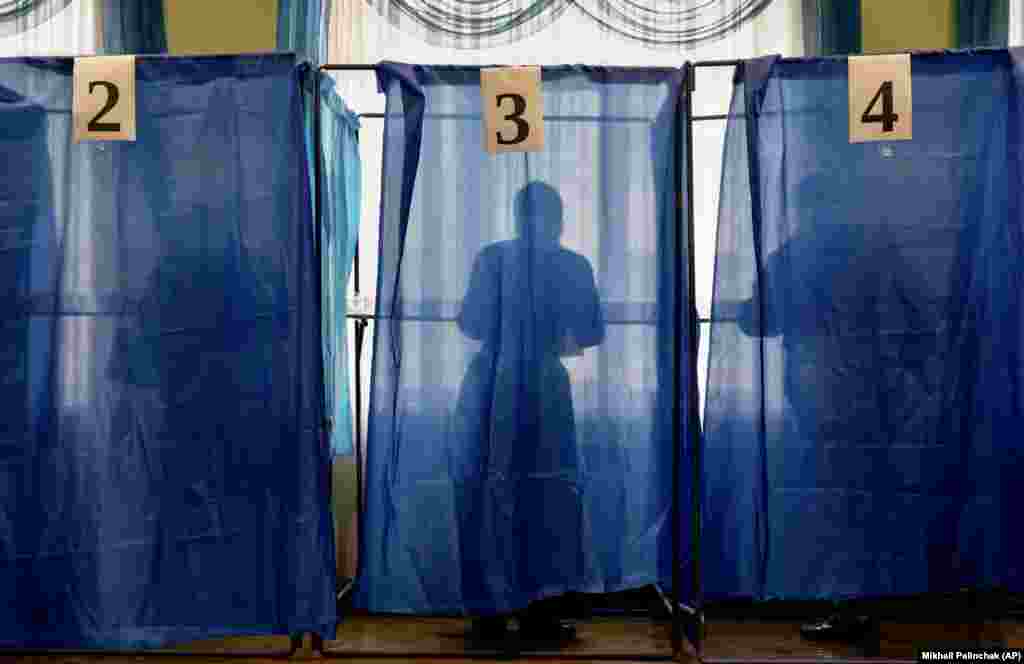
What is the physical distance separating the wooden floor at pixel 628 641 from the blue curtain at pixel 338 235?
0.63 metres

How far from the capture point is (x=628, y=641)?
148 inches

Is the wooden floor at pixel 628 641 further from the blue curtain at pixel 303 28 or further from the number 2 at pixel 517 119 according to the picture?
the blue curtain at pixel 303 28

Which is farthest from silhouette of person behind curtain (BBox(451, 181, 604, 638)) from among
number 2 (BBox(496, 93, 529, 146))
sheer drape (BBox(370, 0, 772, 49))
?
sheer drape (BBox(370, 0, 772, 49))

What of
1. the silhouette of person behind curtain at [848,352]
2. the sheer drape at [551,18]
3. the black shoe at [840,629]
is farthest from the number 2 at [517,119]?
the black shoe at [840,629]

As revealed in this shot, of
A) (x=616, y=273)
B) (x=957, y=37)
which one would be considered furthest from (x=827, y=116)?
(x=957, y=37)

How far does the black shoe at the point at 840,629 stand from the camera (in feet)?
12.4

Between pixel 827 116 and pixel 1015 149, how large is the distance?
1.72ft

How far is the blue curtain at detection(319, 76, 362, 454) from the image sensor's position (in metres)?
3.55

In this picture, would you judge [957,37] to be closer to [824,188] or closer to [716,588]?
[824,188]

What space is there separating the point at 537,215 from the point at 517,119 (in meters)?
0.28

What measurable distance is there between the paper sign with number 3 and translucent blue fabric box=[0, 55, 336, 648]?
1.76 ft

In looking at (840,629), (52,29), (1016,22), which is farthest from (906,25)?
(52,29)

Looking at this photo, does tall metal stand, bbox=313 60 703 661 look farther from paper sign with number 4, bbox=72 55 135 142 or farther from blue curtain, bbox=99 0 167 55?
blue curtain, bbox=99 0 167 55

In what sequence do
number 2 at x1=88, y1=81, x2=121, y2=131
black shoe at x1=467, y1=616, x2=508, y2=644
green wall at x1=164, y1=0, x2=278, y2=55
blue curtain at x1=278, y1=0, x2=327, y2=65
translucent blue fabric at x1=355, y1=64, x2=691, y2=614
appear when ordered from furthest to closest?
green wall at x1=164, y1=0, x2=278, y2=55, blue curtain at x1=278, y1=0, x2=327, y2=65, black shoe at x1=467, y1=616, x2=508, y2=644, translucent blue fabric at x1=355, y1=64, x2=691, y2=614, number 2 at x1=88, y1=81, x2=121, y2=131
